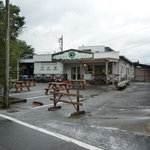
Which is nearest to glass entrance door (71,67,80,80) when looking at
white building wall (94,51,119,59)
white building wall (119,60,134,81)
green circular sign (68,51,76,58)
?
green circular sign (68,51,76,58)

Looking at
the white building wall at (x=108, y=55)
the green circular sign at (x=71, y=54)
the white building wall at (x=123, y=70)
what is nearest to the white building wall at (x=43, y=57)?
the green circular sign at (x=71, y=54)

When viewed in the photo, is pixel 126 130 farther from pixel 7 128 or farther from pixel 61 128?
pixel 7 128

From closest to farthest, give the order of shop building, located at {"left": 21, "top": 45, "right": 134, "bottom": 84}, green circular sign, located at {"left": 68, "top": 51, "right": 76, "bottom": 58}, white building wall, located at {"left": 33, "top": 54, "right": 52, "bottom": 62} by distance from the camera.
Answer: shop building, located at {"left": 21, "top": 45, "right": 134, "bottom": 84}, green circular sign, located at {"left": 68, "top": 51, "right": 76, "bottom": 58}, white building wall, located at {"left": 33, "top": 54, "right": 52, "bottom": 62}

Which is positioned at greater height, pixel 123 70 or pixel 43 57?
pixel 43 57

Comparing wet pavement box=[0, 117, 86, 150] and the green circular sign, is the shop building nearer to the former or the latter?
the green circular sign

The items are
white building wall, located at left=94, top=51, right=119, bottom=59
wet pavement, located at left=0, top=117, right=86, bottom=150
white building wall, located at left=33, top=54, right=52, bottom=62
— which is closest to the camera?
wet pavement, located at left=0, top=117, right=86, bottom=150

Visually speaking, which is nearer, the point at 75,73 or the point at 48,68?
the point at 75,73

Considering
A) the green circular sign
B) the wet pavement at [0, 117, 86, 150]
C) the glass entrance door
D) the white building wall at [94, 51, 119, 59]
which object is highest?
the green circular sign

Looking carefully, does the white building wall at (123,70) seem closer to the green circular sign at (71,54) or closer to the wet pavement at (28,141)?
the green circular sign at (71,54)

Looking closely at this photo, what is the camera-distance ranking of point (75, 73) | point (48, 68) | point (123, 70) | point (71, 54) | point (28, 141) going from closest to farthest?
point (28, 141) → point (71, 54) → point (75, 73) → point (123, 70) → point (48, 68)

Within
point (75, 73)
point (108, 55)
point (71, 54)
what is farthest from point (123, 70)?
point (71, 54)

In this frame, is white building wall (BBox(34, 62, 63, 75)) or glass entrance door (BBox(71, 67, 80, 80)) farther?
white building wall (BBox(34, 62, 63, 75))

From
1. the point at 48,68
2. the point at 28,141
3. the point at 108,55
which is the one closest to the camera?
the point at 28,141

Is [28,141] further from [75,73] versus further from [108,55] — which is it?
[75,73]
